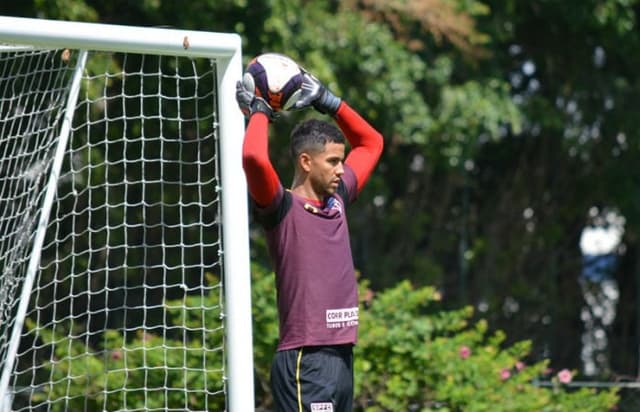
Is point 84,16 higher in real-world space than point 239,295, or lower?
higher

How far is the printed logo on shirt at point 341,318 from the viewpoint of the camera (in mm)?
4801

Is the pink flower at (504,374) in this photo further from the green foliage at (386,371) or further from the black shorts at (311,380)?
the black shorts at (311,380)

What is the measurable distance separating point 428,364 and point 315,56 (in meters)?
3.36

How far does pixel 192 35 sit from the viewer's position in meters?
5.34

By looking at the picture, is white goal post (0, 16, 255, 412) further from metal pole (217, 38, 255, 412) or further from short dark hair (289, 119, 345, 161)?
short dark hair (289, 119, 345, 161)

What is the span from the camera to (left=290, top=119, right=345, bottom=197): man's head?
4906 mm

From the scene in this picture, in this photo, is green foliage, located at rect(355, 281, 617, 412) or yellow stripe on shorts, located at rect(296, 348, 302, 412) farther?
green foliage, located at rect(355, 281, 617, 412)

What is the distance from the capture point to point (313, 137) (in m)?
4.93

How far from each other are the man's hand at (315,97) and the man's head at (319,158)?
115 millimetres

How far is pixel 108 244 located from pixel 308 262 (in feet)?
8.52

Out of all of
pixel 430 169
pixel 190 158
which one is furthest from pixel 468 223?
pixel 190 158

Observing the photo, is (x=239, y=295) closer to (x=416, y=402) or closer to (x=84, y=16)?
(x=416, y=402)

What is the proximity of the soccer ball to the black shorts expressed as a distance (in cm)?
93

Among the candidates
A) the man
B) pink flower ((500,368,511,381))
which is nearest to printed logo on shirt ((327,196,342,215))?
the man
